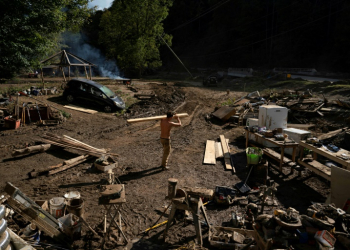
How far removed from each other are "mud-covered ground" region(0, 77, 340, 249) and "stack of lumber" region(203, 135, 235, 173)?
0.84ft

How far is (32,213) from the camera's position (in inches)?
202

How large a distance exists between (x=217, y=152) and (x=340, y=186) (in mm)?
5096

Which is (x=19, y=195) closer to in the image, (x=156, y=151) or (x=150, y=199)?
(x=150, y=199)

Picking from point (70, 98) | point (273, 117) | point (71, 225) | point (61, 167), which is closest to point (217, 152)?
point (273, 117)

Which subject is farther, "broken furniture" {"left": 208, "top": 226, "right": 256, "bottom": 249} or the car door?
the car door

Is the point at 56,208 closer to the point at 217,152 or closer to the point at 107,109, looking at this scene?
the point at 217,152

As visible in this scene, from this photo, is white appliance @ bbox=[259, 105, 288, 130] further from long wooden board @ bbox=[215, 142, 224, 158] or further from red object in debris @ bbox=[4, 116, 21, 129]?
red object in debris @ bbox=[4, 116, 21, 129]

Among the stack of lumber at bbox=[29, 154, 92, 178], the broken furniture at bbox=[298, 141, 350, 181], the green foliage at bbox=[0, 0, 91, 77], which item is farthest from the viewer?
the green foliage at bbox=[0, 0, 91, 77]

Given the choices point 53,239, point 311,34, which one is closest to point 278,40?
point 311,34

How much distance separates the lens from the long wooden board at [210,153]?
10.1 metres

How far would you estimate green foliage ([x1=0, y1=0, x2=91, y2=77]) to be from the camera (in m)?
15.1

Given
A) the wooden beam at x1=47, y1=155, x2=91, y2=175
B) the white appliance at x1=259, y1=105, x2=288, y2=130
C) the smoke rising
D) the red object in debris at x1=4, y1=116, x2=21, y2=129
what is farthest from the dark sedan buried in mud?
the smoke rising

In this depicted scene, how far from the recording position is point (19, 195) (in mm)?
5059

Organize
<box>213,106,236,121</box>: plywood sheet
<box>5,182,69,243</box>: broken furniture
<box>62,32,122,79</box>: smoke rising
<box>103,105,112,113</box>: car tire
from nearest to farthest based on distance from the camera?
<box>5,182,69,243</box>: broken furniture < <box>213,106,236,121</box>: plywood sheet < <box>103,105,112,113</box>: car tire < <box>62,32,122,79</box>: smoke rising
